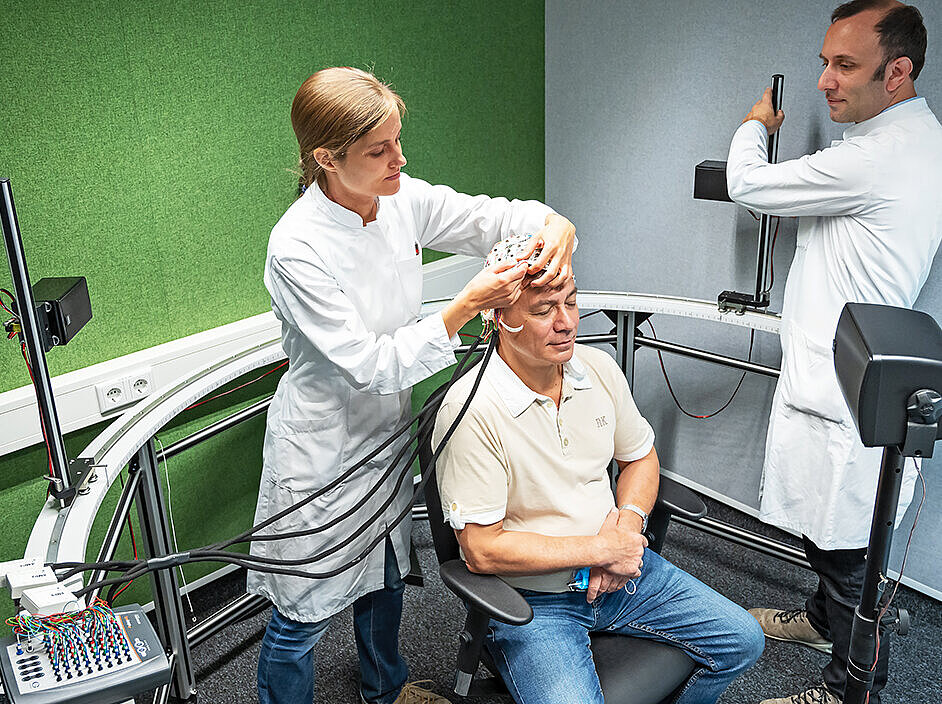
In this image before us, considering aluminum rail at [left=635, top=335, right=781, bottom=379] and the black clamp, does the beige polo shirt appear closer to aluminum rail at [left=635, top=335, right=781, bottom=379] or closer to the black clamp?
the black clamp

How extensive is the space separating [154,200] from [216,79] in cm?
37

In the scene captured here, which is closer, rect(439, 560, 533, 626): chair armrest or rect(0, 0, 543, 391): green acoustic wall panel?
rect(439, 560, 533, 626): chair armrest

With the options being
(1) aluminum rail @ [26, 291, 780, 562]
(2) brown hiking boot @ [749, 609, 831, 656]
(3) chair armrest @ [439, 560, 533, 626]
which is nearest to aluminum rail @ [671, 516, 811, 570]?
(2) brown hiking boot @ [749, 609, 831, 656]

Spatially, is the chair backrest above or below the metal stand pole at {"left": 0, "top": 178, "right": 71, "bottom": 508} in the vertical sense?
below

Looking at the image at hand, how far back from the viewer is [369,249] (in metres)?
1.74

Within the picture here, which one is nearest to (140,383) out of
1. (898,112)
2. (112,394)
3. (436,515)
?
(112,394)

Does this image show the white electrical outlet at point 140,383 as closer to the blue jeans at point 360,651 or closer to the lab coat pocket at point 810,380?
the blue jeans at point 360,651

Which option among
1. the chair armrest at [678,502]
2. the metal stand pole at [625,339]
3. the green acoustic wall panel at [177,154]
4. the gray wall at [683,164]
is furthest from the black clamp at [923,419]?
the green acoustic wall panel at [177,154]

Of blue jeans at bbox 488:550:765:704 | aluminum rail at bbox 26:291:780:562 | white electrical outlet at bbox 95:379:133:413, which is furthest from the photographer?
white electrical outlet at bbox 95:379:133:413

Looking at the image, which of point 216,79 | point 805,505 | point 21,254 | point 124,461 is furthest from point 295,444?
point 805,505

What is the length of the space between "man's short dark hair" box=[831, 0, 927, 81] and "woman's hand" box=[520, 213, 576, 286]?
0.86m

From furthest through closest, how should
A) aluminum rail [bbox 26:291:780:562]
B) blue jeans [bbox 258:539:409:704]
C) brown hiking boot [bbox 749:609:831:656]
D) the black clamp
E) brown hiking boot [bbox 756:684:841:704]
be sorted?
brown hiking boot [bbox 749:609:831:656] → brown hiking boot [bbox 756:684:841:704] → blue jeans [bbox 258:539:409:704] → aluminum rail [bbox 26:291:780:562] → the black clamp

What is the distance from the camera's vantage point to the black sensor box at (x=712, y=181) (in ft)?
7.86

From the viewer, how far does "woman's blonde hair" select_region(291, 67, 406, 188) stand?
5.16 ft
